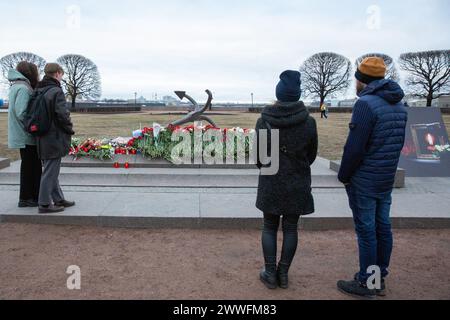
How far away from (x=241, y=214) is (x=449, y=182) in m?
5.00

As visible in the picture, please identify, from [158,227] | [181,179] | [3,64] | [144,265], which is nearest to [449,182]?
[181,179]

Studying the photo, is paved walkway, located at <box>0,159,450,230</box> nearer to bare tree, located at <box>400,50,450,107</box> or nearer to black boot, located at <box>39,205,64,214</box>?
black boot, located at <box>39,205,64,214</box>

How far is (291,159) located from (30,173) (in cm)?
387

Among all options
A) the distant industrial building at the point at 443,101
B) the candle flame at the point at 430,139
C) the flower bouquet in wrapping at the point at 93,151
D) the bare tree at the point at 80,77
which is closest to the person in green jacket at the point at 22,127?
the flower bouquet in wrapping at the point at 93,151

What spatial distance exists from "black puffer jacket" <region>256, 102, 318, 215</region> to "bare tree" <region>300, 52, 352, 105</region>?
65344mm

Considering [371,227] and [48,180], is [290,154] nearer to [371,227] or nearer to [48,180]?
[371,227]

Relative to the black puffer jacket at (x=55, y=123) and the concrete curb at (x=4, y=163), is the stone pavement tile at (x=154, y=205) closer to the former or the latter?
the black puffer jacket at (x=55, y=123)

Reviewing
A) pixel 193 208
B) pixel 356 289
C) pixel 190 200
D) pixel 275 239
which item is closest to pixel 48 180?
pixel 193 208

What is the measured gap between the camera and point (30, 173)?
18.7ft

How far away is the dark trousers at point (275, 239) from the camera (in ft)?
12.0

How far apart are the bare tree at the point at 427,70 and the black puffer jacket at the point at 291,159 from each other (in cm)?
6176

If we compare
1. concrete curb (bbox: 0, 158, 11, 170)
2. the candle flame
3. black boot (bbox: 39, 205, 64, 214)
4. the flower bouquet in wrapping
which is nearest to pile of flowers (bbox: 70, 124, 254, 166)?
Result: the flower bouquet in wrapping

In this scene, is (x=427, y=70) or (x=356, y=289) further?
(x=427, y=70)

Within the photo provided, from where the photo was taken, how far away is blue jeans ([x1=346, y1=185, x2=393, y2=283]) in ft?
11.5
